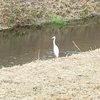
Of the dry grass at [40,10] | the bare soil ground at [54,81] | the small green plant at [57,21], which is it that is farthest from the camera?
the small green plant at [57,21]

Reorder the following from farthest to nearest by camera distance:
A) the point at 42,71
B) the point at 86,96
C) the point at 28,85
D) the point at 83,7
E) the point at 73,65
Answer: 1. the point at 83,7
2. the point at 73,65
3. the point at 42,71
4. the point at 28,85
5. the point at 86,96

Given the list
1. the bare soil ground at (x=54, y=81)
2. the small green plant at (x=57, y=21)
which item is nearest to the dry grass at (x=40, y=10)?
the small green plant at (x=57, y=21)

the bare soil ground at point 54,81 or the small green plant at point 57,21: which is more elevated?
the small green plant at point 57,21

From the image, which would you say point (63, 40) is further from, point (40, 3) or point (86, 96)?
point (86, 96)

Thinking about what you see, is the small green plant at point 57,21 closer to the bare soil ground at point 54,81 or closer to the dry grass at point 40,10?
the dry grass at point 40,10

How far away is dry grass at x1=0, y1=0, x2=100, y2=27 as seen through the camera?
2133cm

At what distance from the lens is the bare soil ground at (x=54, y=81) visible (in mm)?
6574

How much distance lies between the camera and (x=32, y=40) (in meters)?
18.1

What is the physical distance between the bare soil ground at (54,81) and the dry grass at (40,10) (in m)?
12.2

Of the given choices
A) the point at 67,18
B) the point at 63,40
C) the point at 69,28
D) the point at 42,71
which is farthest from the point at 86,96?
the point at 67,18

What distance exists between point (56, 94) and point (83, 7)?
19.7m

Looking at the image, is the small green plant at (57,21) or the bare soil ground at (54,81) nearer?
the bare soil ground at (54,81)

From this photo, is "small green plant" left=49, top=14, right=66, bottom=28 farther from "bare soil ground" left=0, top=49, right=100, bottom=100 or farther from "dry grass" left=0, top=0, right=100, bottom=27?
"bare soil ground" left=0, top=49, right=100, bottom=100

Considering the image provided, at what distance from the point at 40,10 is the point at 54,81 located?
16.0m
